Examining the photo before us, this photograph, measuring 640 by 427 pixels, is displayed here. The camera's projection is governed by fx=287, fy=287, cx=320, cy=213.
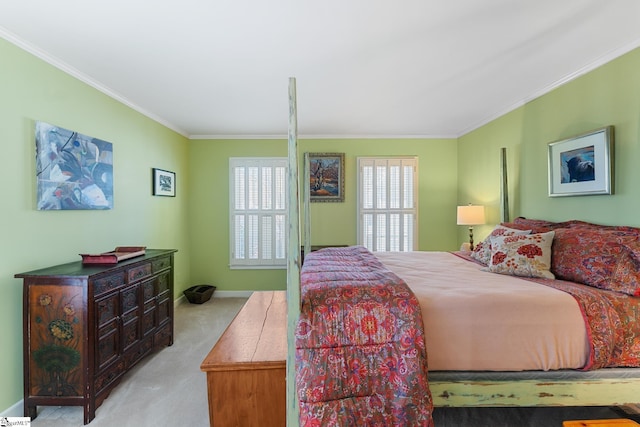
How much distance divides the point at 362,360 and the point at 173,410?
149 centimetres

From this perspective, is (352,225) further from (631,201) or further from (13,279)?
(13,279)

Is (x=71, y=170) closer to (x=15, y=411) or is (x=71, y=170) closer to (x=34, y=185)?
(x=34, y=185)

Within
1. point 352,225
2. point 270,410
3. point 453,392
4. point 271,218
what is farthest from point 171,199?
point 453,392

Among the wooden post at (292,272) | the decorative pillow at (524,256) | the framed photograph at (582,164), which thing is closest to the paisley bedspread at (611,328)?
the decorative pillow at (524,256)

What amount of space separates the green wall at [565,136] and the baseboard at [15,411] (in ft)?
14.4

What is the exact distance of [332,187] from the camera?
4531 mm

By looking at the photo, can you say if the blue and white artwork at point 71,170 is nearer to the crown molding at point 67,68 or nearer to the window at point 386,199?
the crown molding at point 67,68

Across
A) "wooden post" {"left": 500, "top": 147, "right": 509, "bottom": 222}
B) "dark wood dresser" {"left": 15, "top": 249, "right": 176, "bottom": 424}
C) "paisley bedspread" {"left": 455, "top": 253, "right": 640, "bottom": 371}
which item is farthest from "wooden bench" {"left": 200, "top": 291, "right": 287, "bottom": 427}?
"wooden post" {"left": 500, "top": 147, "right": 509, "bottom": 222}

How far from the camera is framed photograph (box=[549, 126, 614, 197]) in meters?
2.17

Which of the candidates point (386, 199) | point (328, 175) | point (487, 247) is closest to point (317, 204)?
point (328, 175)

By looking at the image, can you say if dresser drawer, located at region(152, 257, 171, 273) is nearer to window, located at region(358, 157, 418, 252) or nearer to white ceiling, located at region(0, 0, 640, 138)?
white ceiling, located at region(0, 0, 640, 138)

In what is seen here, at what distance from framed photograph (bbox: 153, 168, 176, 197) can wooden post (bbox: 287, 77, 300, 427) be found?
288 centimetres

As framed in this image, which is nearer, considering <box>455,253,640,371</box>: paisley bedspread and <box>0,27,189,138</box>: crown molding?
<box>455,253,640,371</box>: paisley bedspread

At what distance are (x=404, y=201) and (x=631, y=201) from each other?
8.76 feet
